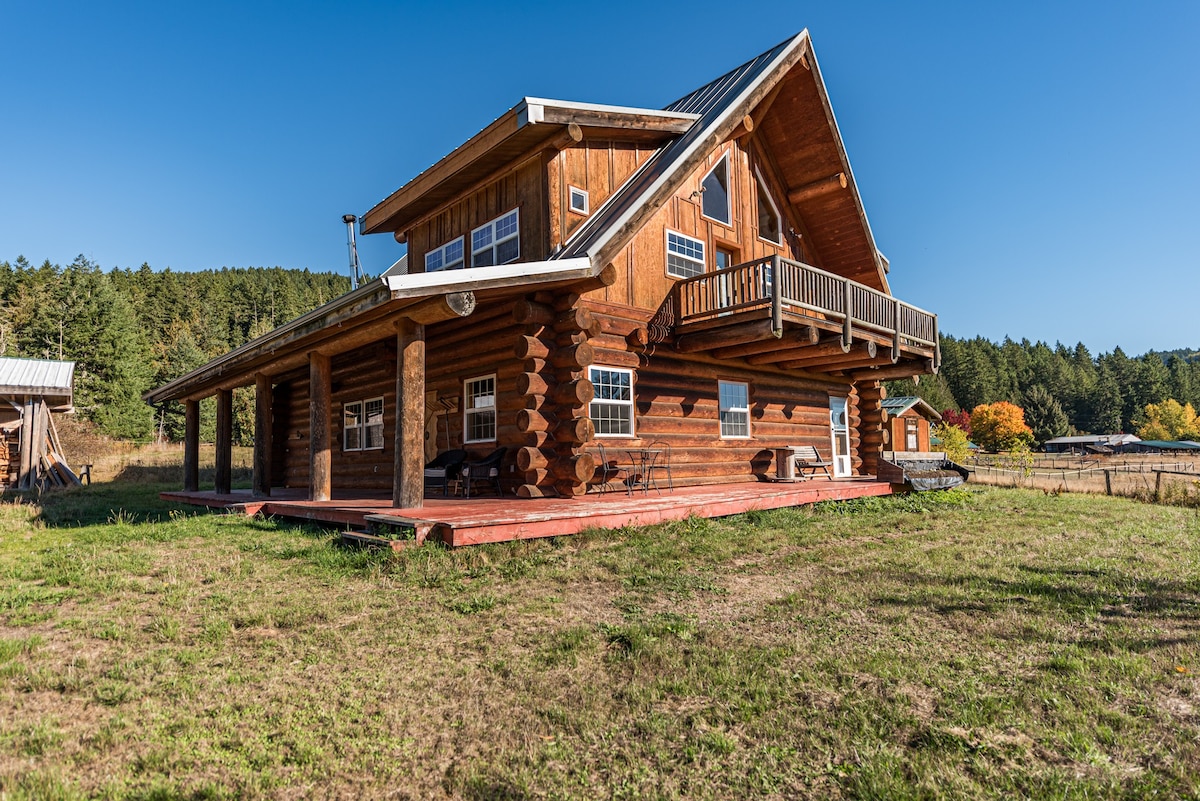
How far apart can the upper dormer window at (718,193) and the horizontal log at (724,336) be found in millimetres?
3425

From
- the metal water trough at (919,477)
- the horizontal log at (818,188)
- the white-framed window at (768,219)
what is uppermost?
the horizontal log at (818,188)

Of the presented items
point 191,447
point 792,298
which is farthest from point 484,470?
point 191,447

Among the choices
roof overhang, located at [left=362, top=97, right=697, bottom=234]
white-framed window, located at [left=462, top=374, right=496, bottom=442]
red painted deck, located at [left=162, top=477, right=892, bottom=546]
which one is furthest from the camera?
white-framed window, located at [left=462, top=374, right=496, bottom=442]

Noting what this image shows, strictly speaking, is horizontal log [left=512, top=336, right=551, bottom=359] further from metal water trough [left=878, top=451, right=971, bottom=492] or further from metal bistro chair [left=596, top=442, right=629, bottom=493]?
metal water trough [left=878, top=451, right=971, bottom=492]

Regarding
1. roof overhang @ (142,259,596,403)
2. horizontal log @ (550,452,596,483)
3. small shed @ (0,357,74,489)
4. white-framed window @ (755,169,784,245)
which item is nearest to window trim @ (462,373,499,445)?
horizontal log @ (550,452,596,483)

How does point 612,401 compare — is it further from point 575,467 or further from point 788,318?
point 788,318

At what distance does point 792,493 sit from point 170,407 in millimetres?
62212

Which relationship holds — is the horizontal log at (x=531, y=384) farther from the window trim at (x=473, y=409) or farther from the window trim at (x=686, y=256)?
the window trim at (x=686, y=256)

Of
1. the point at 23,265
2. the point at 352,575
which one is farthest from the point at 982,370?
the point at 23,265

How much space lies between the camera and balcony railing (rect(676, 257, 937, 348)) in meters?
12.4

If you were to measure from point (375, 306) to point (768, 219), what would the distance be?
11765 mm

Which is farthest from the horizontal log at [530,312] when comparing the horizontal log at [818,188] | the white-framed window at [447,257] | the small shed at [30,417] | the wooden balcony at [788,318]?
the small shed at [30,417]

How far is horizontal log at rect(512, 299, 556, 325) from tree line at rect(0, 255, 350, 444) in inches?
1249

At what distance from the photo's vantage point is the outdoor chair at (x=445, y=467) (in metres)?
12.2
